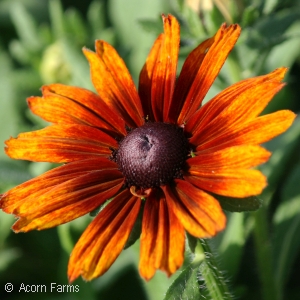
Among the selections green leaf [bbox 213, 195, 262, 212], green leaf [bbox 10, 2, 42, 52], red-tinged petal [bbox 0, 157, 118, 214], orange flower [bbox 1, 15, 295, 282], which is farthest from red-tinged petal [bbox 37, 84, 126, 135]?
green leaf [bbox 10, 2, 42, 52]

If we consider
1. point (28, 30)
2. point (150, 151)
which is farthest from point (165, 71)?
point (28, 30)

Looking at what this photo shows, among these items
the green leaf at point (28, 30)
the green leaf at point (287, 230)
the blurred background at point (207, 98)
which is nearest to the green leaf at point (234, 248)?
the blurred background at point (207, 98)

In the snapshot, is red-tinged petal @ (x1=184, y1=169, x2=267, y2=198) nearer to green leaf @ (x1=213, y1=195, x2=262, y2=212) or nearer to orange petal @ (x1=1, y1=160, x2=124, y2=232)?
green leaf @ (x1=213, y1=195, x2=262, y2=212)

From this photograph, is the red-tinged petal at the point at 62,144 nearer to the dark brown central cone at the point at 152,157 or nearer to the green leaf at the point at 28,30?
the dark brown central cone at the point at 152,157

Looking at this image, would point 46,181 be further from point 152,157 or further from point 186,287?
point 186,287

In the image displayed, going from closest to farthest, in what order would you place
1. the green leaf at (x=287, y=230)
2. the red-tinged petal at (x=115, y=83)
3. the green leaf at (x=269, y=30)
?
the red-tinged petal at (x=115, y=83) < the green leaf at (x=269, y=30) < the green leaf at (x=287, y=230)

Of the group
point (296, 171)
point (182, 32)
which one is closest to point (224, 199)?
point (182, 32)
